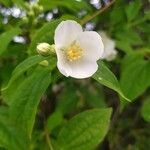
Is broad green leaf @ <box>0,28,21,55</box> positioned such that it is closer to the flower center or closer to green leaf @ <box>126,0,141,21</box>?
the flower center

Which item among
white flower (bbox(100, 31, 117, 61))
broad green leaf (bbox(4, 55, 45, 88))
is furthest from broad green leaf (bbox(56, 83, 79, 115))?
broad green leaf (bbox(4, 55, 45, 88))

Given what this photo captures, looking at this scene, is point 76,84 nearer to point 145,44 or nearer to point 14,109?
point 145,44

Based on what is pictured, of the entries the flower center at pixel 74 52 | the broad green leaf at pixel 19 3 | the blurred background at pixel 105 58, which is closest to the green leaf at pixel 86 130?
the blurred background at pixel 105 58

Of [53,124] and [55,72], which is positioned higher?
[55,72]

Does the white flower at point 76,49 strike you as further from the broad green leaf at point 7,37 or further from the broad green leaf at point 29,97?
the broad green leaf at point 7,37

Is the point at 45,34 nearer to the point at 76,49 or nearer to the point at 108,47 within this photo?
the point at 76,49

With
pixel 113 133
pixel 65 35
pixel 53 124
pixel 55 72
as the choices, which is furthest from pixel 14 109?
pixel 113 133
